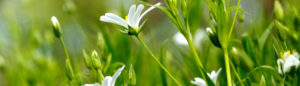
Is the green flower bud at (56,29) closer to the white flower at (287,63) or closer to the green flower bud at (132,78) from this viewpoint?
the green flower bud at (132,78)

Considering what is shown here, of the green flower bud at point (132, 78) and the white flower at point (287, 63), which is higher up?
the white flower at point (287, 63)

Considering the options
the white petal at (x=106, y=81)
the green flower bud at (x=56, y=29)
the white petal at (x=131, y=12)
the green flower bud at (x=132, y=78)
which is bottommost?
the white petal at (x=106, y=81)

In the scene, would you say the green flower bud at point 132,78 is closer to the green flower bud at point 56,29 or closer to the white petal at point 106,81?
the white petal at point 106,81

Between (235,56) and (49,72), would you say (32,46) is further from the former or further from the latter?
(235,56)

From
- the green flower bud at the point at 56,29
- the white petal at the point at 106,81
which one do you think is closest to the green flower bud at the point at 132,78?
the white petal at the point at 106,81

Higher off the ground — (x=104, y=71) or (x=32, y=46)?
(x=32, y=46)

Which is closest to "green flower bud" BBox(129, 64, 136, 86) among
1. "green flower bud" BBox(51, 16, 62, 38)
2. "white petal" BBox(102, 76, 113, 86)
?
"white petal" BBox(102, 76, 113, 86)

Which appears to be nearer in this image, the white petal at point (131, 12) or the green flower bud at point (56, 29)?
the white petal at point (131, 12)

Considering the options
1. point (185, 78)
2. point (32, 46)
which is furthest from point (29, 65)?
point (185, 78)

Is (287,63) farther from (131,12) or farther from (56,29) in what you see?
(56,29)

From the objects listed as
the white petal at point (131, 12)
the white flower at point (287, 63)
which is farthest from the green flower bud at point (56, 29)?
the white flower at point (287, 63)

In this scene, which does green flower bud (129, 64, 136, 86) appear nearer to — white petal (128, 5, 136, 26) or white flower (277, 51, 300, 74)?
white petal (128, 5, 136, 26)
